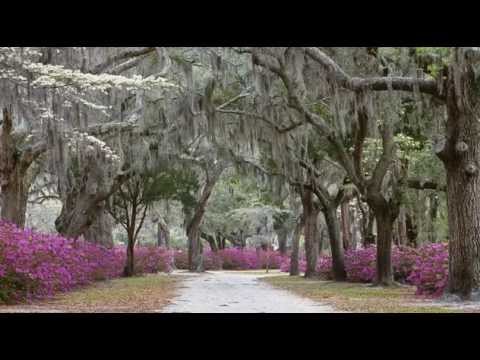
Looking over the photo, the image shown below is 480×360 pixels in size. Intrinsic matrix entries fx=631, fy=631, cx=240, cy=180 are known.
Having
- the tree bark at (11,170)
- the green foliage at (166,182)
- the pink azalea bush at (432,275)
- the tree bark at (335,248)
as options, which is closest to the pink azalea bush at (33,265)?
the tree bark at (11,170)

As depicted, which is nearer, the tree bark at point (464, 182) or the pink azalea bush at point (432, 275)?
the tree bark at point (464, 182)

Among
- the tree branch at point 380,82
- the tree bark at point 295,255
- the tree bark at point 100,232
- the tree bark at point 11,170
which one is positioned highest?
the tree branch at point 380,82

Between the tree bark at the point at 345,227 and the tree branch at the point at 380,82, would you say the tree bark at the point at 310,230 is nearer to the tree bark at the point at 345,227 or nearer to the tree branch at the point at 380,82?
the tree bark at the point at 345,227

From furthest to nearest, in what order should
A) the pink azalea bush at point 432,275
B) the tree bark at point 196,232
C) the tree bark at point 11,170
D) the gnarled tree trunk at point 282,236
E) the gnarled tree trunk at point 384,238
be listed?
the gnarled tree trunk at point 282,236 → the tree bark at point 196,232 → the gnarled tree trunk at point 384,238 → the tree bark at point 11,170 → the pink azalea bush at point 432,275

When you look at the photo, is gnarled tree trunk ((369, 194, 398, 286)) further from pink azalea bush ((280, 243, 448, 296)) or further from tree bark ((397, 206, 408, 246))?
tree bark ((397, 206, 408, 246))

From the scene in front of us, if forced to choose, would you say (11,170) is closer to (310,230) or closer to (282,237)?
(310,230)

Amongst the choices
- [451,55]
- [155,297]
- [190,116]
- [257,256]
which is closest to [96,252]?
[190,116]

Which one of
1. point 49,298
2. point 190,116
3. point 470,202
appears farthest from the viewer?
point 190,116

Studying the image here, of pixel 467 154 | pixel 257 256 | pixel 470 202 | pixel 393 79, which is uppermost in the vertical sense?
pixel 393 79

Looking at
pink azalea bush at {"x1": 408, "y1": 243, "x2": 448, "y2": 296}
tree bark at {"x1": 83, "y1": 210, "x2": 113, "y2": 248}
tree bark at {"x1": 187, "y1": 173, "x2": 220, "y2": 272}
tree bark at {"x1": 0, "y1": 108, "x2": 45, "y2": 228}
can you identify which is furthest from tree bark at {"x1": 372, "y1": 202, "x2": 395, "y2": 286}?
tree bark at {"x1": 187, "y1": 173, "x2": 220, "y2": 272}

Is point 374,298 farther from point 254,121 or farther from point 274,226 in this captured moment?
point 274,226

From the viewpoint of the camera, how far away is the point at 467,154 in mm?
10266

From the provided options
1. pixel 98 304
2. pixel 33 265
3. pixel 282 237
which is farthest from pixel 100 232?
pixel 282 237

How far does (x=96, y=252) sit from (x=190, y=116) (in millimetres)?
5462
